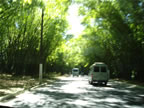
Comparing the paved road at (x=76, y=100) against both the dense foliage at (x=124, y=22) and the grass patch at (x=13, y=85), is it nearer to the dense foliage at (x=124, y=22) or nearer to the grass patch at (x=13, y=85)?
the grass patch at (x=13, y=85)

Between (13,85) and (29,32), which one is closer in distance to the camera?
(13,85)

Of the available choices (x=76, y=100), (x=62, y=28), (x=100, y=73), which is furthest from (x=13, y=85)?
(x=62, y=28)

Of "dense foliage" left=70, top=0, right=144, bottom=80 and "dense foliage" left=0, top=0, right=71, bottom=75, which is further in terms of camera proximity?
"dense foliage" left=0, top=0, right=71, bottom=75

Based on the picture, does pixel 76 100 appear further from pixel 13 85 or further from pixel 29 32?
pixel 29 32

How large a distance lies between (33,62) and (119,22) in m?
20.7

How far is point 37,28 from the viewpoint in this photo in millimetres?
30609

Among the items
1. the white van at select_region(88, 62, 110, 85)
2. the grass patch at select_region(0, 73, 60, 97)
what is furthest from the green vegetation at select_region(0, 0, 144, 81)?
the white van at select_region(88, 62, 110, 85)

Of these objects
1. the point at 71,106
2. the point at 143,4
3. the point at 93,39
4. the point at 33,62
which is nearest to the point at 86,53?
the point at 93,39

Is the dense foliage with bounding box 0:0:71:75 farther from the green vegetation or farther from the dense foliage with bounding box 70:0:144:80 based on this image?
the dense foliage with bounding box 70:0:144:80

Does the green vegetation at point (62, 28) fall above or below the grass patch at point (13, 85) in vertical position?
above

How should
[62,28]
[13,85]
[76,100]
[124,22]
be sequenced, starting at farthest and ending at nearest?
[62,28]
[124,22]
[13,85]
[76,100]

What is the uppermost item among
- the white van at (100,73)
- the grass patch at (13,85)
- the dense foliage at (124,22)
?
the dense foliage at (124,22)

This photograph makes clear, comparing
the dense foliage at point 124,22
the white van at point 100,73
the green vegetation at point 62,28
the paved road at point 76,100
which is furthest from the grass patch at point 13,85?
the dense foliage at point 124,22

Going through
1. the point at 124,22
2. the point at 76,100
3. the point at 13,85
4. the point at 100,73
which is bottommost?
the point at 76,100
